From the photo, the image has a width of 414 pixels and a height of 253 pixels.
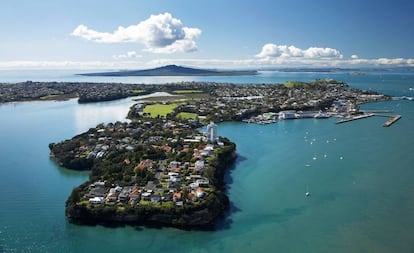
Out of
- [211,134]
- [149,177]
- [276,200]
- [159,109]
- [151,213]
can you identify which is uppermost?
[211,134]

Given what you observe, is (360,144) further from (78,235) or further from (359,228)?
(78,235)

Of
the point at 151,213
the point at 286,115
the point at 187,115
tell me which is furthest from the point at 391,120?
the point at 151,213

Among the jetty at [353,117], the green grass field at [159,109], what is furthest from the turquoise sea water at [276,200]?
the green grass field at [159,109]

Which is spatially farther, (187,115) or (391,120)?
(187,115)

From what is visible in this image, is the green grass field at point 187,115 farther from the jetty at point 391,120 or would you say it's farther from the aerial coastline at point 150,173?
the jetty at point 391,120

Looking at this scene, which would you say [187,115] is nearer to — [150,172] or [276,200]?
[150,172]

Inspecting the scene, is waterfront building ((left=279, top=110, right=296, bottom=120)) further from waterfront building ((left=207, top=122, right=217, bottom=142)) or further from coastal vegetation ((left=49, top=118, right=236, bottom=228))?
waterfront building ((left=207, top=122, right=217, bottom=142))
